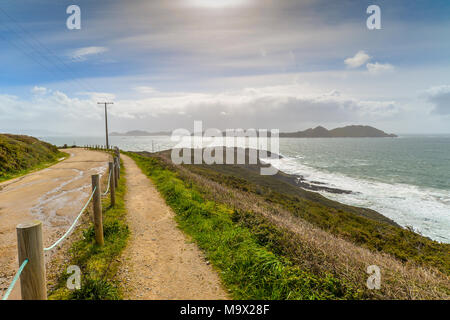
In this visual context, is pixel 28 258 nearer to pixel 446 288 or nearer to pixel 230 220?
pixel 230 220

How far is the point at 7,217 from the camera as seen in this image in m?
8.56

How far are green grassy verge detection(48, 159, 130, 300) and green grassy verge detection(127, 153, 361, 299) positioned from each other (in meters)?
2.11

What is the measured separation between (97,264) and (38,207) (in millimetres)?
6894

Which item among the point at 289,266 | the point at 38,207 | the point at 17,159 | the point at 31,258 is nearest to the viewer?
the point at 31,258

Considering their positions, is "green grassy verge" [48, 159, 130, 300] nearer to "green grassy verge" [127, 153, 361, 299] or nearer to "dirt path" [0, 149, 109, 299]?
"dirt path" [0, 149, 109, 299]

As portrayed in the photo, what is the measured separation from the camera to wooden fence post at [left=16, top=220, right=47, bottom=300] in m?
2.49

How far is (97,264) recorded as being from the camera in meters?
5.15

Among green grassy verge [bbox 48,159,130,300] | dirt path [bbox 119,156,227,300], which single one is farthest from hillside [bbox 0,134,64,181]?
dirt path [bbox 119,156,227,300]

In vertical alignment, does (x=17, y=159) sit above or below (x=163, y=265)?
above

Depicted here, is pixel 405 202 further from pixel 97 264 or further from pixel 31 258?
pixel 31 258

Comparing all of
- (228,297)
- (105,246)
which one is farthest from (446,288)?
(105,246)

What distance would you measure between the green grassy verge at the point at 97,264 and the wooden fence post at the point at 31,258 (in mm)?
1542

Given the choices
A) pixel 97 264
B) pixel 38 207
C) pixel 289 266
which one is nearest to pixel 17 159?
pixel 38 207

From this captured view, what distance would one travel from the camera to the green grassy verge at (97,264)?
4.06 m
